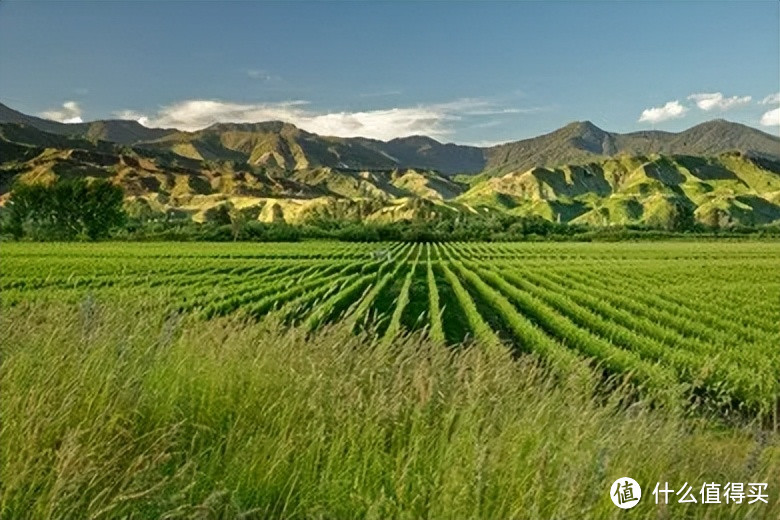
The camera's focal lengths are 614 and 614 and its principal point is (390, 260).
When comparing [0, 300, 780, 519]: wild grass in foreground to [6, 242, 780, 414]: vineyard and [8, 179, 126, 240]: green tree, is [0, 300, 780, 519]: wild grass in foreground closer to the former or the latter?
[6, 242, 780, 414]: vineyard

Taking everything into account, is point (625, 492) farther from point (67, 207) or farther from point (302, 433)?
point (67, 207)

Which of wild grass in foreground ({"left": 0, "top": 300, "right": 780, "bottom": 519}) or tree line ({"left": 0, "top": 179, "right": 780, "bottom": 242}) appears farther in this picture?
tree line ({"left": 0, "top": 179, "right": 780, "bottom": 242})

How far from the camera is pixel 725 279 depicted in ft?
103

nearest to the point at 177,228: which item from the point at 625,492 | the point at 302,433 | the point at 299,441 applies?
the point at 302,433

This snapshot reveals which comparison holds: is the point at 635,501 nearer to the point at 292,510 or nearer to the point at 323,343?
the point at 292,510

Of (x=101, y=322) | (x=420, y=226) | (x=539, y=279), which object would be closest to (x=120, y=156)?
(x=539, y=279)

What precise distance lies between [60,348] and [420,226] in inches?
Answer: 3644

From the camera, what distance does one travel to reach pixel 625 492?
2.48 m

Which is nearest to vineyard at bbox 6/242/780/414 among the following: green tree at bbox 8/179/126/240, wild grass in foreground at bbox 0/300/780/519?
wild grass in foreground at bbox 0/300/780/519

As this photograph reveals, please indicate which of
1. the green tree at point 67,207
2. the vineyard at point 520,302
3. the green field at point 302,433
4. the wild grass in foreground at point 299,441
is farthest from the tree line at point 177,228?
the wild grass in foreground at point 299,441

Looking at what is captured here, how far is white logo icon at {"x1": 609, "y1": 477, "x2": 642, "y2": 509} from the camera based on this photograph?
2368mm

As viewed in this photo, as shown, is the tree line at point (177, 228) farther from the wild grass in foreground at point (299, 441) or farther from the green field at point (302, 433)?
the wild grass in foreground at point (299, 441)

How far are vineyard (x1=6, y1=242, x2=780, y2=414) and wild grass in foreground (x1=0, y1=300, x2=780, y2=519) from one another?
41.1 inches

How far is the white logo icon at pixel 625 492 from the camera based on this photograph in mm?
2368
